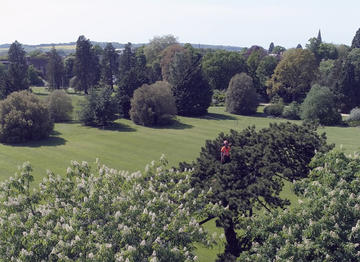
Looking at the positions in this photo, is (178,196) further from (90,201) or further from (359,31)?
(359,31)

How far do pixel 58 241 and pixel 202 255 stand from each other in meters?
12.1

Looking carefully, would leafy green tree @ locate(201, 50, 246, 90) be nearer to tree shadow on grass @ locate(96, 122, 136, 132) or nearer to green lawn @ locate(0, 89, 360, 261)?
green lawn @ locate(0, 89, 360, 261)

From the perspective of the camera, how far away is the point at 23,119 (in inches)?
1960

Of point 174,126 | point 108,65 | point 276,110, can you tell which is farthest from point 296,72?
point 108,65

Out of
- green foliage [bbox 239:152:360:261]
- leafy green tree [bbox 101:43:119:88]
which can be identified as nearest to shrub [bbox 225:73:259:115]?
leafy green tree [bbox 101:43:119:88]

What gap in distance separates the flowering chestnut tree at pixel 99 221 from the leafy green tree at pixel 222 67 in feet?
277

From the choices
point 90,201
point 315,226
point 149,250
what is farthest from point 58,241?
point 315,226

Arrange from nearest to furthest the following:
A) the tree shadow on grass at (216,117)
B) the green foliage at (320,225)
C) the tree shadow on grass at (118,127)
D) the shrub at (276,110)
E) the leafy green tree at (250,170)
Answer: the green foliage at (320,225), the leafy green tree at (250,170), the tree shadow on grass at (118,127), the tree shadow on grass at (216,117), the shrub at (276,110)

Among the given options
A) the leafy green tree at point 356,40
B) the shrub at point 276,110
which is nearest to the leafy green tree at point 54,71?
the shrub at point 276,110

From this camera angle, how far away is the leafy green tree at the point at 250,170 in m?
18.3

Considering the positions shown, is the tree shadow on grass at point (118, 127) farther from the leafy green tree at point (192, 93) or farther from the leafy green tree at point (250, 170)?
the leafy green tree at point (250, 170)

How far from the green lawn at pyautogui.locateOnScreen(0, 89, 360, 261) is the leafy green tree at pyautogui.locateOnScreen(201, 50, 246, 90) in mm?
30499

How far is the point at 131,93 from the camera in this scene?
71.4 m

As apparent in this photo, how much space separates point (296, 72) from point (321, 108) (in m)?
19.2
